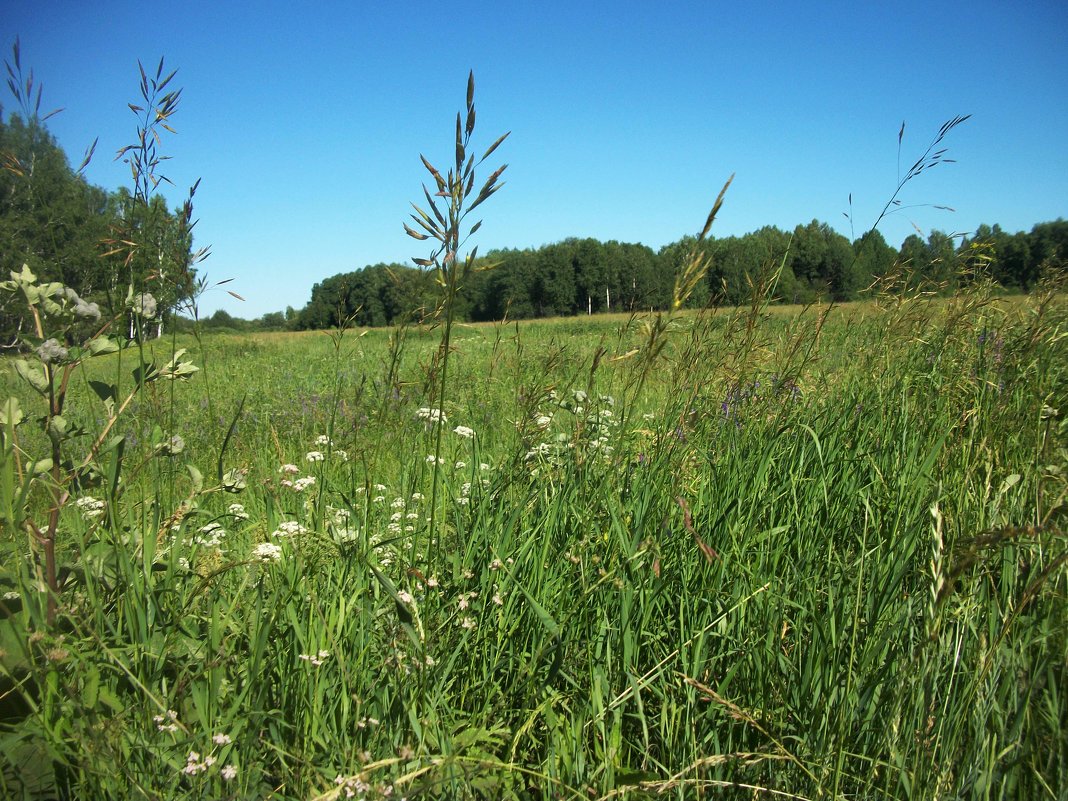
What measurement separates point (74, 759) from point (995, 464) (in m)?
2.91

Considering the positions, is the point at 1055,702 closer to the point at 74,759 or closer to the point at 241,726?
the point at 241,726

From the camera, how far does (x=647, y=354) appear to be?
1686 mm

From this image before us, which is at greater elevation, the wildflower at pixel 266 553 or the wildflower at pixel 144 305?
the wildflower at pixel 144 305

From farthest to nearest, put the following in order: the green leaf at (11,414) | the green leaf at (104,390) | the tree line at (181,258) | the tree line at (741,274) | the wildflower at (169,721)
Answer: the tree line at (741,274) → the tree line at (181,258) → the green leaf at (104,390) → the green leaf at (11,414) → the wildflower at (169,721)

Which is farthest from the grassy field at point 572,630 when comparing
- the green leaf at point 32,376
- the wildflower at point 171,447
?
the green leaf at point 32,376

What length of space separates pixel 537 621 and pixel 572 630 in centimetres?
9

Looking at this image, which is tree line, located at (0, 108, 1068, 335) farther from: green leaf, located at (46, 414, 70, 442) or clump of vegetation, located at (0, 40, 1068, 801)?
green leaf, located at (46, 414, 70, 442)

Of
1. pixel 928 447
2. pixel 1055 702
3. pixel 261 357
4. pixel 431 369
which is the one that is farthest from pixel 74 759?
pixel 261 357

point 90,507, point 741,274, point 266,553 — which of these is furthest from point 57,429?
point 741,274

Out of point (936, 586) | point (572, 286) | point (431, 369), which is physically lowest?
point (936, 586)

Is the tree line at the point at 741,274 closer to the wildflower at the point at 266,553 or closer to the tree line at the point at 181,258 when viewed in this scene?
the tree line at the point at 181,258

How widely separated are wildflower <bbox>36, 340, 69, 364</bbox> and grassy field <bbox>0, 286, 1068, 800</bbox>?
139 millimetres

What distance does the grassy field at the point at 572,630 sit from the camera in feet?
3.66

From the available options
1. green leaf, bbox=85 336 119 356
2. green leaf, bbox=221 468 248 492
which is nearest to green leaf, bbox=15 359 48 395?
green leaf, bbox=85 336 119 356
